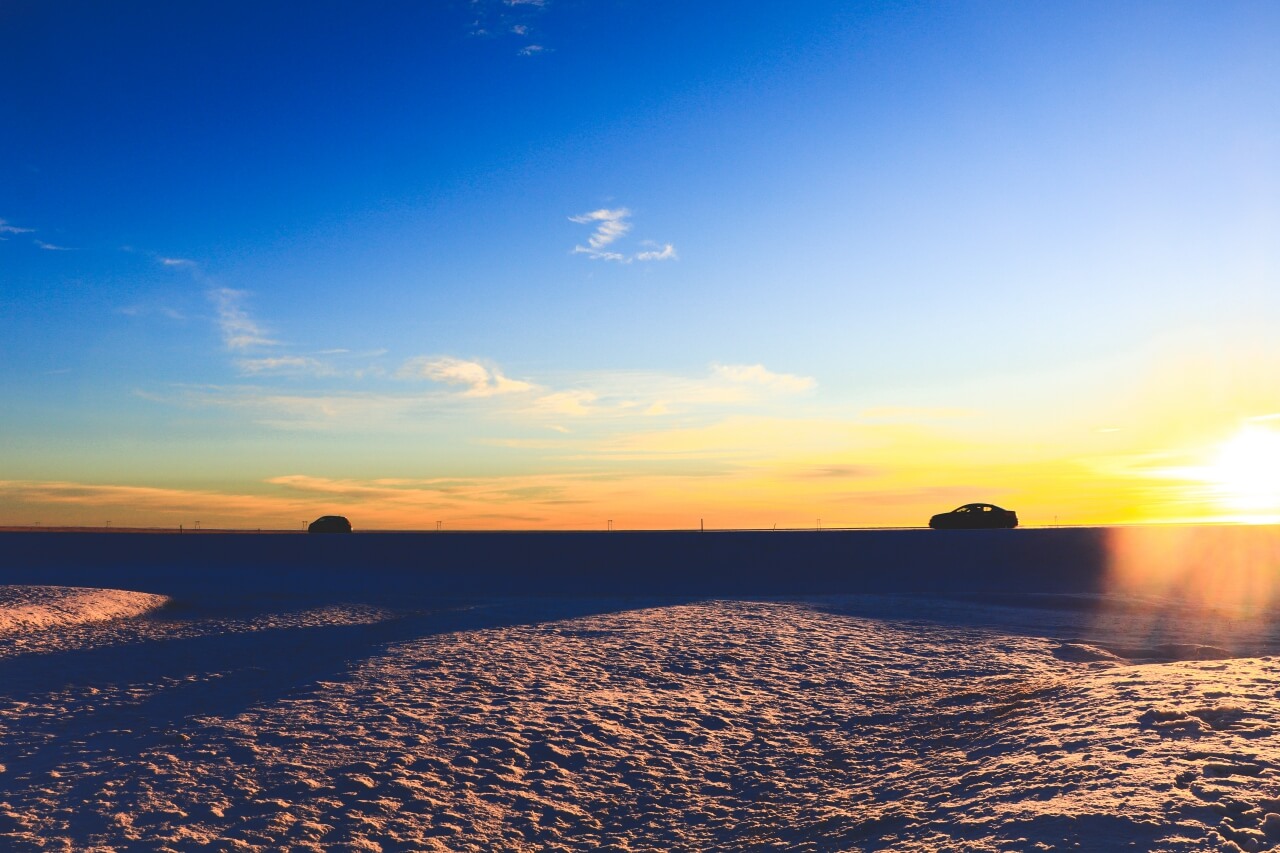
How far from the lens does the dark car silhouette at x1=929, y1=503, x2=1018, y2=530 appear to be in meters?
47.8

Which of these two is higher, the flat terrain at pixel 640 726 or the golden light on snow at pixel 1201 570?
the golden light on snow at pixel 1201 570

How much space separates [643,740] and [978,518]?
137ft

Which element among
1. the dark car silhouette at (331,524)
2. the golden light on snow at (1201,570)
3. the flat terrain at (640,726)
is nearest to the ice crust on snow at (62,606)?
the flat terrain at (640,726)

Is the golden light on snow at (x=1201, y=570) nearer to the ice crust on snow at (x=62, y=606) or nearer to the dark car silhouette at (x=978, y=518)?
the dark car silhouette at (x=978, y=518)

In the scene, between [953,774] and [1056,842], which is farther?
[953,774]

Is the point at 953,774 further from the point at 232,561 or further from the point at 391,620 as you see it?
A: the point at 232,561

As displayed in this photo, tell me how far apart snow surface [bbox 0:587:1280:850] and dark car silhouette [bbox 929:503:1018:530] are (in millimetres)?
31342

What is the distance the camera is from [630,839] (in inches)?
323

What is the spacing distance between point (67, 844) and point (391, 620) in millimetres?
12646

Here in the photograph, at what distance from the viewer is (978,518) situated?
48.2 meters

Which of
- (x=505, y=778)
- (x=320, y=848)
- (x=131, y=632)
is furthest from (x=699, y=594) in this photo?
(x=320, y=848)

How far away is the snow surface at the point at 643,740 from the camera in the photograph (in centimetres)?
736

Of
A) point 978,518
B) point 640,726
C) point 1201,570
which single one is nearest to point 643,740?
point 640,726

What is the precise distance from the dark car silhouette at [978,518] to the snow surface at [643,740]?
103 ft
